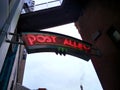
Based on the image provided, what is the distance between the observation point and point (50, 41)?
25.0 feet

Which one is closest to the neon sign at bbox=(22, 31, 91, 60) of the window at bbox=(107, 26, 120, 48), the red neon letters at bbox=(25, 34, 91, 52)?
the red neon letters at bbox=(25, 34, 91, 52)

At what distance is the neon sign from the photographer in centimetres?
710

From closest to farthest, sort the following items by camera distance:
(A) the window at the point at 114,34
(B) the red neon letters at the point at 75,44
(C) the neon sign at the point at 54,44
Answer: (C) the neon sign at the point at 54,44
(B) the red neon letters at the point at 75,44
(A) the window at the point at 114,34

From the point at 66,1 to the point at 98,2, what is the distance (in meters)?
2.44

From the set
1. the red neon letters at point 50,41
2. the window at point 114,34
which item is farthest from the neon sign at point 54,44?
the window at point 114,34

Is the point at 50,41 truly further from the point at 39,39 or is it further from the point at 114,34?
the point at 114,34

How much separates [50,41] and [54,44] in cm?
20

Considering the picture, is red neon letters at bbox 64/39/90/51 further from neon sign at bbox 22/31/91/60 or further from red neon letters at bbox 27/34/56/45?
red neon letters at bbox 27/34/56/45

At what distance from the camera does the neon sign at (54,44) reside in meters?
Answer: 7.10

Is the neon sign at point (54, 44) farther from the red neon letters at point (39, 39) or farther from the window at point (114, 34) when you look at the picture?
the window at point (114, 34)

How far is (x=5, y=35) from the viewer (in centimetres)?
580

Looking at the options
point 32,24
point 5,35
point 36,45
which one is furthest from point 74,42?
point 32,24

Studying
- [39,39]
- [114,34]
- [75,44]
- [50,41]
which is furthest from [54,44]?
[114,34]

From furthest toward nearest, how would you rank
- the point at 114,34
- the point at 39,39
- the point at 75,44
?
the point at 114,34, the point at 75,44, the point at 39,39
